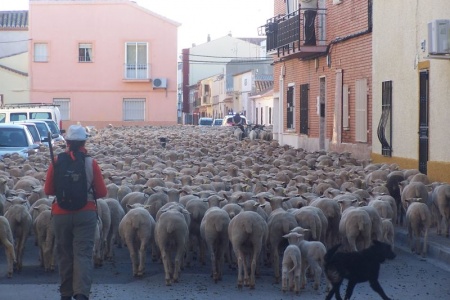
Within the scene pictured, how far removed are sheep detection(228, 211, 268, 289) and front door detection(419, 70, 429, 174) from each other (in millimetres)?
9341

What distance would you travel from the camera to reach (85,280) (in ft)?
31.8

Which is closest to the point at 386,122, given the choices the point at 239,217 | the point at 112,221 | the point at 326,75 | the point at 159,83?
the point at 326,75

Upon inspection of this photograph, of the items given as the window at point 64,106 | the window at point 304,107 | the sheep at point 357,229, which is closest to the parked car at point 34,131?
the window at point 304,107

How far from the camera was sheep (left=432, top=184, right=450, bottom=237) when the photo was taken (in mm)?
15066

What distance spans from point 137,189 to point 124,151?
35.9 feet

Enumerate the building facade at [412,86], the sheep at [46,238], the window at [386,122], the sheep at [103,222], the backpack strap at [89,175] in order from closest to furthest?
the backpack strap at [89,175] → the sheep at [46,238] → the sheep at [103,222] → the building facade at [412,86] → the window at [386,122]

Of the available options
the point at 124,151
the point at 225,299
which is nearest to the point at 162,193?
the point at 225,299

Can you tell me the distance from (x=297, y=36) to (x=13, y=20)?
47.8 m

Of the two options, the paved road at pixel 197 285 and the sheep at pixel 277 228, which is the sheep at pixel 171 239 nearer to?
the paved road at pixel 197 285

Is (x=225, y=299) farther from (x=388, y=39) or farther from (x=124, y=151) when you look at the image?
(x=124, y=151)

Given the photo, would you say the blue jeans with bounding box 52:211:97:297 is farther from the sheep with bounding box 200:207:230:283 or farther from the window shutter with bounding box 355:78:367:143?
the window shutter with bounding box 355:78:367:143

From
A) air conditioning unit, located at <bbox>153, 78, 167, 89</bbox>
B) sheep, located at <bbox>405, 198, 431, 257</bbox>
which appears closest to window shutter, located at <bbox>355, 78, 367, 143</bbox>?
sheep, located at <bbox>405, 198, 431, 257</bbox>

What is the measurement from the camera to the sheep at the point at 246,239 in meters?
11.7

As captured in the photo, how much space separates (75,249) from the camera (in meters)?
9.72
